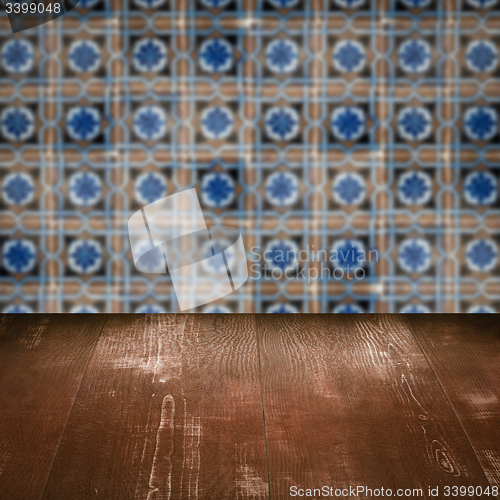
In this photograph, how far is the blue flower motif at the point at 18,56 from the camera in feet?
4.29

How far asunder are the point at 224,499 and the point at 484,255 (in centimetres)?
80

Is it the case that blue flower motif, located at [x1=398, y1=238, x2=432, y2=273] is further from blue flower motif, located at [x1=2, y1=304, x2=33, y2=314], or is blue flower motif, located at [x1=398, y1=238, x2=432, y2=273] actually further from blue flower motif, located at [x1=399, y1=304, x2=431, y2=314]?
blue flower motif, located at [x1=2, y1=304, x2=33, y2=314]

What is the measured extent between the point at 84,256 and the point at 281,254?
379mm

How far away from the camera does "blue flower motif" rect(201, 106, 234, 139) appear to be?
4.37 feet

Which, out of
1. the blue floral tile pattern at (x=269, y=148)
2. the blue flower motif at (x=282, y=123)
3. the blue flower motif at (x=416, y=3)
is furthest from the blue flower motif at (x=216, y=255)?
the blue flower motif at (x=416, y=3)

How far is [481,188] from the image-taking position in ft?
4.46

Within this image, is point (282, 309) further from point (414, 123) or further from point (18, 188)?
point (18, 188)

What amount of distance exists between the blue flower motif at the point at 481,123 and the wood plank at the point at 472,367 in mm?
346

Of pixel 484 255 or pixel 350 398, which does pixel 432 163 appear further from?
pixel 350 398

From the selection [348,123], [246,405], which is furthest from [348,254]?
[246,405]

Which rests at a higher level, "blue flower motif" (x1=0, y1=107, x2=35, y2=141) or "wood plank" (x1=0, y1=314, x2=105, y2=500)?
"blue flower motif" (x1=0, y1=107, x2=35, y2=141)

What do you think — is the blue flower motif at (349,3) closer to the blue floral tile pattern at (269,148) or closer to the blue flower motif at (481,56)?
the blue floral tile pattern at (269,148)

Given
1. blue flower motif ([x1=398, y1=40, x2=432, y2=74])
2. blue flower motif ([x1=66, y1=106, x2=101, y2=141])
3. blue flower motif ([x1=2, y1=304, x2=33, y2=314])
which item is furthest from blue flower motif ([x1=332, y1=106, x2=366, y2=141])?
blue flower motif ([x1=2, y1=304, x2=33, y2=314])

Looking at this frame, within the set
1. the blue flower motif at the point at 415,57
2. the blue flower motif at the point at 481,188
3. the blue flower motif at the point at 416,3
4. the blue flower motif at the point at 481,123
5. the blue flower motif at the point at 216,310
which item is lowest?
the blue flower motif at the point at 216,310
